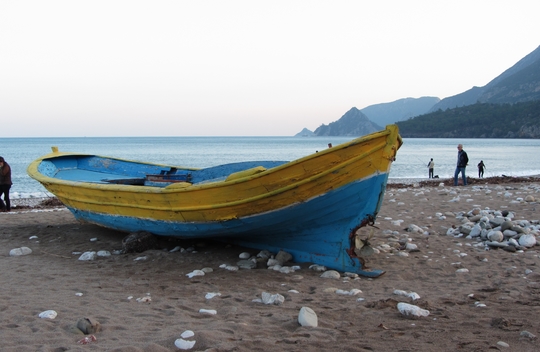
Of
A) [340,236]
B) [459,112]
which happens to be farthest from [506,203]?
[459,112]

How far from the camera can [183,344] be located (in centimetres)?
333

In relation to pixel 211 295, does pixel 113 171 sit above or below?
above

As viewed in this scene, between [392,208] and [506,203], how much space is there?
2.58 m

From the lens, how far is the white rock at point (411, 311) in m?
3.95

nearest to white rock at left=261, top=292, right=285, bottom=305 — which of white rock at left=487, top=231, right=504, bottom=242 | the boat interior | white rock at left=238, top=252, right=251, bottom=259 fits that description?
white rock at left=238, top=252, right=251, bottom=259

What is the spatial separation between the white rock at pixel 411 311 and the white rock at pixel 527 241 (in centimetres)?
338

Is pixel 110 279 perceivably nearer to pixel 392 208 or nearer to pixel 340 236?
pixel 340 236

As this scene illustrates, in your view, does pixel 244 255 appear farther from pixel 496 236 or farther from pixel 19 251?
pixel 496 236

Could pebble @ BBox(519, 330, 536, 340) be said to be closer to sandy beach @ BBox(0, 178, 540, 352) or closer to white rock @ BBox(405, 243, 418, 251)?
sandy beach @ BBox(0, 178, 540, 352)

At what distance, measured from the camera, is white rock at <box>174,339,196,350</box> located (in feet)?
10.9

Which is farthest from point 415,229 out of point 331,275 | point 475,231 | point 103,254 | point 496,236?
point 103,254

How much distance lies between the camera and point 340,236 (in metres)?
5.66

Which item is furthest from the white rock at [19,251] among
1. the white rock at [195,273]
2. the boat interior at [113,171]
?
the white rock at [195,273]

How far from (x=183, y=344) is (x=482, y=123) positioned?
141621 mm
